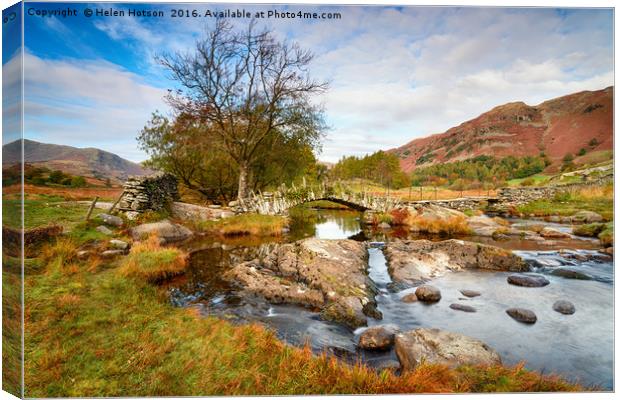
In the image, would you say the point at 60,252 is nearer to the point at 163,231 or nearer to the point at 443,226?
the point at 163,231

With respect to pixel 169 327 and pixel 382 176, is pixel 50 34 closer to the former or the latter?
pixel 169 327

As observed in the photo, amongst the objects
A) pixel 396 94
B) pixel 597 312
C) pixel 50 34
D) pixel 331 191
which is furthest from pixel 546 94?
pixel 331 191

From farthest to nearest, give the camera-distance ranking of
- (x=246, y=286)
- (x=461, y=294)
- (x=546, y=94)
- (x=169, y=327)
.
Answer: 1. (x=246, y=286)
2. (x=461, y=294)
3. (x=546, y=94)
4. (x=169, y=327)

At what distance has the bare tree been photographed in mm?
4367

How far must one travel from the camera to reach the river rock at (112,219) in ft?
21.7

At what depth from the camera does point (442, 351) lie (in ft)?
11.9

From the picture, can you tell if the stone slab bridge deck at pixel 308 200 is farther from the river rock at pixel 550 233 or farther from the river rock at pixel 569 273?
the river rock at pixel 569 273

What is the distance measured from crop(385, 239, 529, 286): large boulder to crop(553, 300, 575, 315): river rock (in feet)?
4.55

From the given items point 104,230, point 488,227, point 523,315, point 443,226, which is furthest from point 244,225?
point 523,315

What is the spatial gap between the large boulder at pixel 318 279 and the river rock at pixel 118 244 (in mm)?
2515

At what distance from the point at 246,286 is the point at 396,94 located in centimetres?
486

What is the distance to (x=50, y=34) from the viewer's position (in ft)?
12.5

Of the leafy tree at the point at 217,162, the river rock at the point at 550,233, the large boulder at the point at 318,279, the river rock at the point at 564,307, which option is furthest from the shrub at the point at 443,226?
the leafy tree at the point at 217,162

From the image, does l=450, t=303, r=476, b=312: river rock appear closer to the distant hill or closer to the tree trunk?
the distant hill
